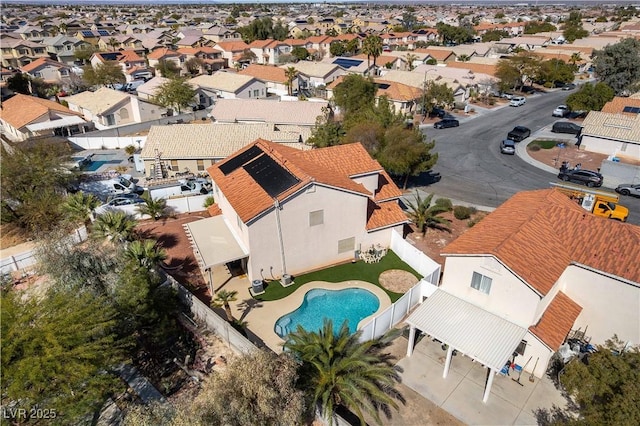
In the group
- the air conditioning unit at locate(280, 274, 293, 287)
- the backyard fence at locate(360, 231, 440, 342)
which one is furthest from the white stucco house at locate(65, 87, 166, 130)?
the backyard fence at locate(360, 231, 440, 342)

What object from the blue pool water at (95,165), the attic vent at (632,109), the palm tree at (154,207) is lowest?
the blue pool water at (95,165)

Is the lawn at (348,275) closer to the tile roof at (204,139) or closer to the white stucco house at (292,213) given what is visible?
the white stucco house at (292,213)

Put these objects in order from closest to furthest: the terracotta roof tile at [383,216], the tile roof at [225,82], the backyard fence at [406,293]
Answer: the backyard fence at [406,293] < the terracotta roof tile at [383,216] < the tile roof at [225,82]

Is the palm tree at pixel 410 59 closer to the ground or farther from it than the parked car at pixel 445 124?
farther from it

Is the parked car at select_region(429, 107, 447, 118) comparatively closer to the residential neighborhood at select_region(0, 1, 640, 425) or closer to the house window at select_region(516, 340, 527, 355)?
the residential neighborhood at select_region(0, 1, 640, 425)

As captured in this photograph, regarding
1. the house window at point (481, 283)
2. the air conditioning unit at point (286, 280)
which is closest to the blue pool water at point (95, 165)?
the air conditioning unit at point (286, 280)

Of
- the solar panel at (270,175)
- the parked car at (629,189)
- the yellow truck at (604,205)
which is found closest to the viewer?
the solar panel at (270,175)

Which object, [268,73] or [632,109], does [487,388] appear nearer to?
[632,109]
